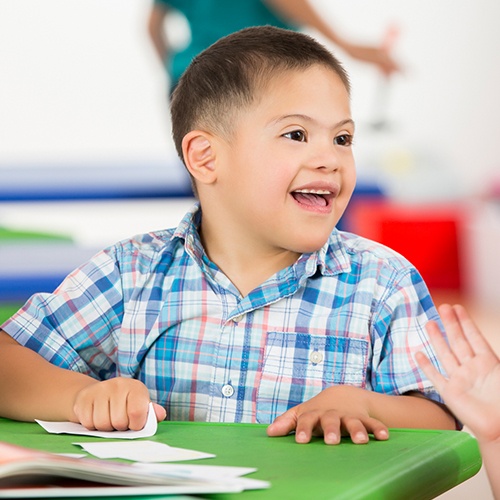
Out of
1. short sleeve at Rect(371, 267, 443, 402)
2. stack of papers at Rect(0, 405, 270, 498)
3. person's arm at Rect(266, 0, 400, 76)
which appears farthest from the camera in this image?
person's arm at Rect(266, 0, 400, 76)

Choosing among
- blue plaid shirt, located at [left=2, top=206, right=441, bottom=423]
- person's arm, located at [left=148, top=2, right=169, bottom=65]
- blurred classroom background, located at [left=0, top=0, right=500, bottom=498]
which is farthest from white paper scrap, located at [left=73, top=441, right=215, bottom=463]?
blurred classroom background, located at [left=0, top=0, right=500, bottom=498]

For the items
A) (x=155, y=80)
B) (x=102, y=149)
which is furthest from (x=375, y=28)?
(x=102, y=149)

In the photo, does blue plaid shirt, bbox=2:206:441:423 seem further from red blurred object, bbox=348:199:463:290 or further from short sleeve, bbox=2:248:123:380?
red blurred object, bbox=348:199:463:290

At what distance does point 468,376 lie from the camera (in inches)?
33.5

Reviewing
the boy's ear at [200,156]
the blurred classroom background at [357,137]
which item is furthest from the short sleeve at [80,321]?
the blurred classroom background at [357,137]

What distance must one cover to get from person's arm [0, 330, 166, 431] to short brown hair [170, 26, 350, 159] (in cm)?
37

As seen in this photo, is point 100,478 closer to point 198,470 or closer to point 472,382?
point 198,470

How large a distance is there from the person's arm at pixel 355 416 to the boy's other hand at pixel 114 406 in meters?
0.12

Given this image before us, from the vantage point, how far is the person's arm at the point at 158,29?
117 inches

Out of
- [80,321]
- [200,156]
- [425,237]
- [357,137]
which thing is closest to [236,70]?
[200,156]

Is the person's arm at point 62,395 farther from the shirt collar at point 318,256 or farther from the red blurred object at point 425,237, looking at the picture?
the red blurred object at point 425,237

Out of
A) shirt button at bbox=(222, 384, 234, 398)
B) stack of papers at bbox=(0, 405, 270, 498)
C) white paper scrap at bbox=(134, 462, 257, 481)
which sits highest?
stack of papers at bbox=(0, 405, 270, 498)

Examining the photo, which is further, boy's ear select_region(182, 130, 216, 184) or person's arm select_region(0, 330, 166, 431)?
boy's ear select_region(182, 130, 216, 184)

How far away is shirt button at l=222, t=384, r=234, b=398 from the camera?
1.17 meters
